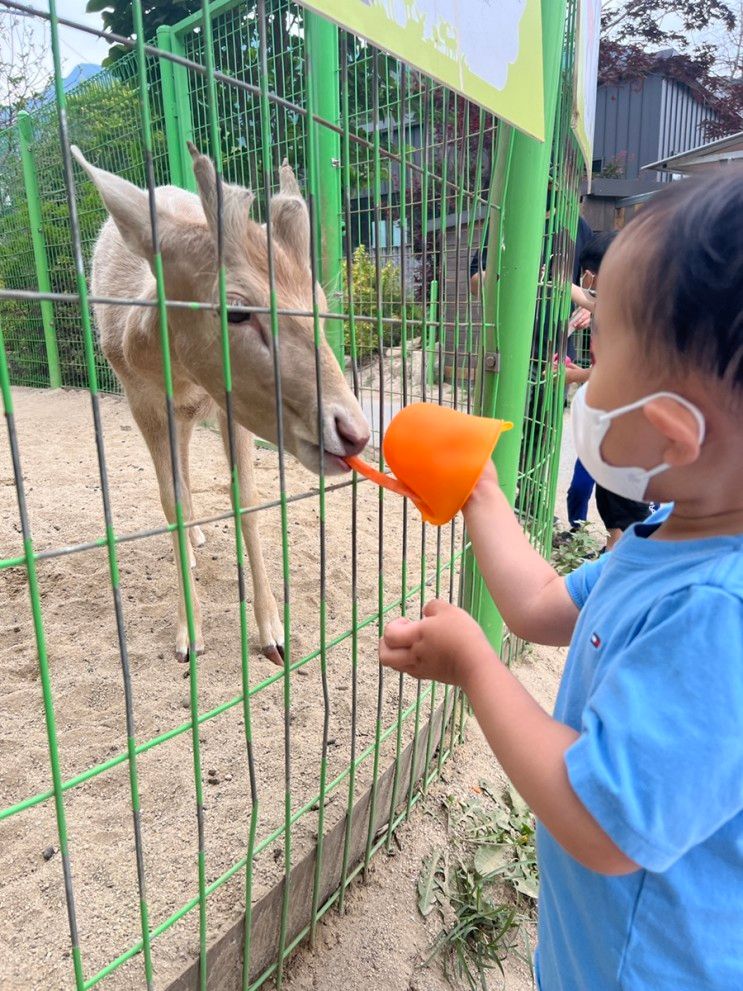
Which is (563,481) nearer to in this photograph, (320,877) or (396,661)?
Result: (320,877)

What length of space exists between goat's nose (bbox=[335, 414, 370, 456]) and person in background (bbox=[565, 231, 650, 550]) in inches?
68.2

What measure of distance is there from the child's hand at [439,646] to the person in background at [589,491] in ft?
7.39

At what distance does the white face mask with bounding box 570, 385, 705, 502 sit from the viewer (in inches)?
31.1

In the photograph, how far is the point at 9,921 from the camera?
4.70ft

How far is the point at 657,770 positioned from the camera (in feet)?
2.16

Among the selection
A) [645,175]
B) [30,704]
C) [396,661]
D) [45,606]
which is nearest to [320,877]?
[396,661]

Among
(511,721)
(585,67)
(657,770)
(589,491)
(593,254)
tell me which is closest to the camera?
(657,770)

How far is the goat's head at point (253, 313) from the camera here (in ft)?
5.66

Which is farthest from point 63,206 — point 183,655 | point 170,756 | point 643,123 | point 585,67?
point 643,123

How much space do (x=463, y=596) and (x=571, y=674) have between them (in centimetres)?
140

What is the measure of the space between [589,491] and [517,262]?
2726mm

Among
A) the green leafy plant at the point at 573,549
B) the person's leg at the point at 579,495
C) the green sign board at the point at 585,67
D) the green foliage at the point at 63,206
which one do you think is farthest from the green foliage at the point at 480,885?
the green foliage at the point at 63,206

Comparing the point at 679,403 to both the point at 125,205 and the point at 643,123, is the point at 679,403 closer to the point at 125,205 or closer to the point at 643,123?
the point at 125,205

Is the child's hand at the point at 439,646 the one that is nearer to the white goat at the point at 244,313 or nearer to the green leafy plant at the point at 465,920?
the white goat at the point at 244,313
